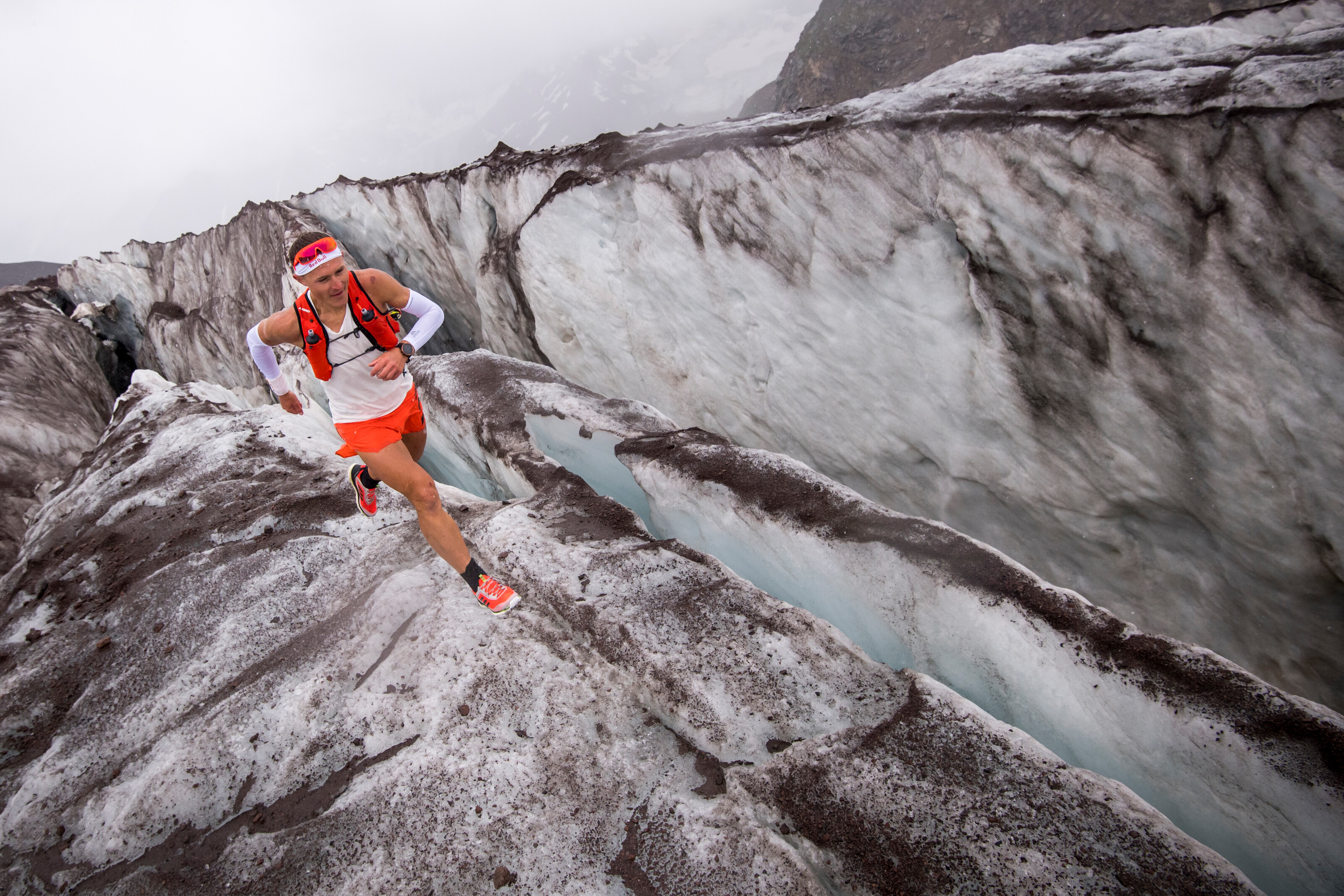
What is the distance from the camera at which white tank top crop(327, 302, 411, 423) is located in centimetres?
286

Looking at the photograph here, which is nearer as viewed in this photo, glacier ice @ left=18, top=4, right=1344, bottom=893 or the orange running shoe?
glacier ice @ left=18, top=4, right=1344, bottom=893

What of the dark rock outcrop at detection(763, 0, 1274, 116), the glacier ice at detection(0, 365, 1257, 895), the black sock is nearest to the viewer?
the glacier ice at detection(0, 365, 1257, 895)

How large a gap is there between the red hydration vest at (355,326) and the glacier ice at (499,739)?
132 centimetres

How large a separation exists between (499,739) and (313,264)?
218cm

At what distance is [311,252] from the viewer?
8.81ft

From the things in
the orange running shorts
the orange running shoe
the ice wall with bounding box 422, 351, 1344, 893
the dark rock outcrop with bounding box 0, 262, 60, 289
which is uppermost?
the dark rock outcrop with bounding box 0, 262, 60, 289

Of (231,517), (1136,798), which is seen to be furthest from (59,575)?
(1136,798)


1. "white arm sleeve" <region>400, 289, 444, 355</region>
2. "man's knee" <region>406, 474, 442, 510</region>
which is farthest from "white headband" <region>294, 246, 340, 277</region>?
"man's knee" <region>406, 474, 442, 510</region>

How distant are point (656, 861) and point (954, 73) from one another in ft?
17.8

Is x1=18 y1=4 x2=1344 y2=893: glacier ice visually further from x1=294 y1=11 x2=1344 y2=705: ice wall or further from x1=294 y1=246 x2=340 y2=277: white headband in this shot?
x1=294 y1=246 x2=340 y2=277: white headband

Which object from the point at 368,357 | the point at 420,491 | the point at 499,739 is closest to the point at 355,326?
the point at 368,357

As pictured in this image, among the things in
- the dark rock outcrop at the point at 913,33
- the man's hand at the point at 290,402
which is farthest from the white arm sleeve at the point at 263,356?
the dark rock outcrop at the point at 913,33

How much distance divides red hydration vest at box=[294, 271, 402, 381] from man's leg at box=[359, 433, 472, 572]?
451mm

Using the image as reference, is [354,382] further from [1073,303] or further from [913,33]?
[913,33]
